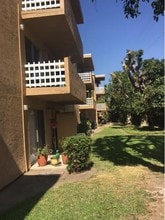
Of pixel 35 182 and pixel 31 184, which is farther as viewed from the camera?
pixel 35 182

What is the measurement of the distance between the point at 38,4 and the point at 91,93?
2455 cm

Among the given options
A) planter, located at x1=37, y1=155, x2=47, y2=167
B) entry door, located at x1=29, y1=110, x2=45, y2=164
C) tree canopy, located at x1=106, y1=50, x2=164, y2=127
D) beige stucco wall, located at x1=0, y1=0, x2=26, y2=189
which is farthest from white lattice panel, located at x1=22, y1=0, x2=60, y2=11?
tree canopy, located at x1=106, y1=50, x2=164, y2=127

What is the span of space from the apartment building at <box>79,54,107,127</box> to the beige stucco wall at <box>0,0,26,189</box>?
11937 millimetres

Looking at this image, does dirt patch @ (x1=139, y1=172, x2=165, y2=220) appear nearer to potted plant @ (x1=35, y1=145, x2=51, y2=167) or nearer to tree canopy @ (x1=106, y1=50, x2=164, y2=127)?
potted plant @ (x1=35, y1=145, x2=51, y2=167)

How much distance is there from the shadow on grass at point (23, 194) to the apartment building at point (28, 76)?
374 mm

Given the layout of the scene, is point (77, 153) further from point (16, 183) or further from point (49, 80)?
point (49, 80)

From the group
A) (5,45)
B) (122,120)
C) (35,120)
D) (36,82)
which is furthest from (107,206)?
(122,120)

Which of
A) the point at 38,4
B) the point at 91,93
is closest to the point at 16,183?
the point at 38,4

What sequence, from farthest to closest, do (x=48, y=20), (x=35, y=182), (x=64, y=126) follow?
(x=64, y=126) < (x=48, y=20) < (x=35, y=182)

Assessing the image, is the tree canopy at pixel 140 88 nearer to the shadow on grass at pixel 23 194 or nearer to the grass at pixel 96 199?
the grass at pixel 96 199

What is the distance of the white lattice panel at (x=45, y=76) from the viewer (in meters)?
12.6

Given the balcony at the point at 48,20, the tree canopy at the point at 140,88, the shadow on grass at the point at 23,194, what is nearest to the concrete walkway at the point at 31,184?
the shadow on grass at the point at 23,194

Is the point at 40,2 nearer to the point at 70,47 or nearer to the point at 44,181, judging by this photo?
the point at 70,47

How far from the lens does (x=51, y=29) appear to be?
47.1 feet
